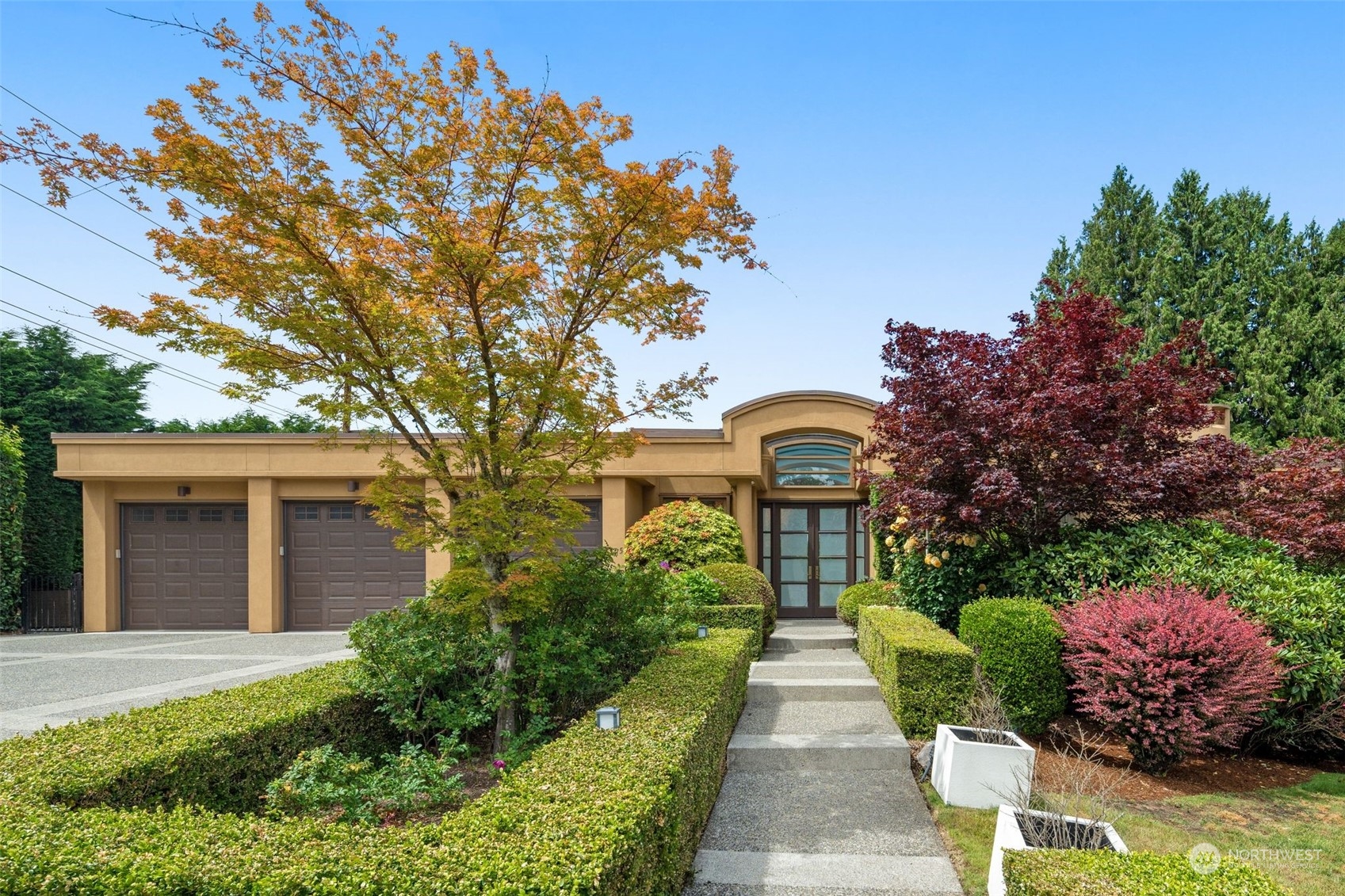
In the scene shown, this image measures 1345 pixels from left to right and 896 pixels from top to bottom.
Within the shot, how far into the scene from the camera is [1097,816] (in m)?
3.58

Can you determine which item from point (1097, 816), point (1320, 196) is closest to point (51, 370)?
point (1097, 816)

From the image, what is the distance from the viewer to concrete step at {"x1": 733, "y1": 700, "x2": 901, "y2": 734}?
6250mm

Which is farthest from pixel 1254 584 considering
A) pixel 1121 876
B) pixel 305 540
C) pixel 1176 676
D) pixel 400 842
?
pixel 305 540

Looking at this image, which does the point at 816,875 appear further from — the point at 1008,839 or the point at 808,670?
the point at 808,670

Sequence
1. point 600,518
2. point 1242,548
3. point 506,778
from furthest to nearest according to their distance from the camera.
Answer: point 600,518, point 1242,548, point 506,778

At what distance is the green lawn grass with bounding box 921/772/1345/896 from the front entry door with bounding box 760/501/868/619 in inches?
348

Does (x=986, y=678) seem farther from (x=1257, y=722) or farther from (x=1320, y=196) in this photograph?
(x=1320, y=196)

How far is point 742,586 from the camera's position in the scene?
9.78m

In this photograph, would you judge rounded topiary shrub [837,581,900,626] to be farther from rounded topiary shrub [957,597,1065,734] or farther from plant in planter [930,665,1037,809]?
plant in planter [930,665,1037,809]

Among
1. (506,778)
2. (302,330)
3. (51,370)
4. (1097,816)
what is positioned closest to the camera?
(506,778)

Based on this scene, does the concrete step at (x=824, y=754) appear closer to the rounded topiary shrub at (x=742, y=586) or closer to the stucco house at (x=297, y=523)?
the rounded topiary shrub at (x=742, y=586)

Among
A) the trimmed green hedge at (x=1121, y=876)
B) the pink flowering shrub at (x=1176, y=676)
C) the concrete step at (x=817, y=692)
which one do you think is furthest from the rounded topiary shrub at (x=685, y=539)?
the trimmed green hedge at (x=1121, y=876)

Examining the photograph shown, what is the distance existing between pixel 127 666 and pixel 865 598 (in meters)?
10.7

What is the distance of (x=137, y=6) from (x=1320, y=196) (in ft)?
82.8
